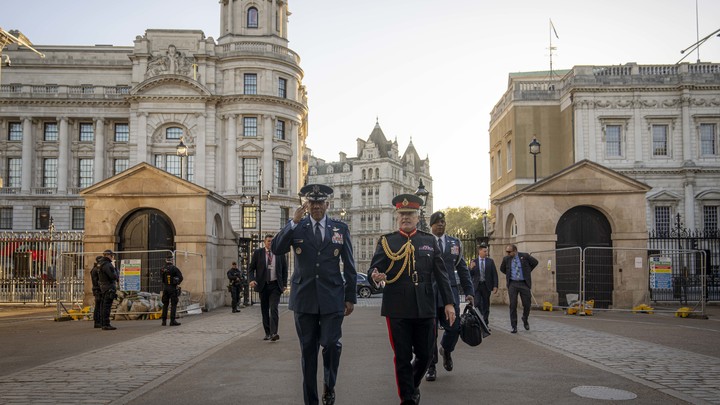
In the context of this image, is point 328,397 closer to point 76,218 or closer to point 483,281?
point 483,281

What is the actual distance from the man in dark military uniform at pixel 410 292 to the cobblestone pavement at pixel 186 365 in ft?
9.24

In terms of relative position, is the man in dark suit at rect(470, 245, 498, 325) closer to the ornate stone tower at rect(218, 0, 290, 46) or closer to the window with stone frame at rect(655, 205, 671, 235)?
the window with stone frame at rect(655, 205, 671, 235)

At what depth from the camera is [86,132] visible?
224 feet

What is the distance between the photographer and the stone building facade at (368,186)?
119812 mm

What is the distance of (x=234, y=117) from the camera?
211ft

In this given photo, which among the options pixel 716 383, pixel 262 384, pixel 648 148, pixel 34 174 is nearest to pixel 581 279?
pixel 716 383

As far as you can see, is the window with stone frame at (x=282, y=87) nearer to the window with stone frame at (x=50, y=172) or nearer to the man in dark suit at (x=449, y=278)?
the window with stone frame at (x=50, y=172)

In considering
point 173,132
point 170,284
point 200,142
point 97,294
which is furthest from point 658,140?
point 97,294

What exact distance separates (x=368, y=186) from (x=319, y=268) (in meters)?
118

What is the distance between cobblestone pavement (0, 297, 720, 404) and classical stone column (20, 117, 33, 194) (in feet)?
188

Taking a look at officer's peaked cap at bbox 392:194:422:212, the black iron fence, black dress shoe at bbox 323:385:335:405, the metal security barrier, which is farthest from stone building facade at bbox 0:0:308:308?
black dress shoe at bbox 323:385:335:405

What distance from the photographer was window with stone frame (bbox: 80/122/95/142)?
67.9m

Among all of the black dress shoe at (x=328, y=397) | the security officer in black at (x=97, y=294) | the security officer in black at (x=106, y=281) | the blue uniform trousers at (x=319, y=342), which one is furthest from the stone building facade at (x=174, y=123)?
the black dress shoe at (x=328, y=397)

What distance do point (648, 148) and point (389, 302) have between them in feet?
152
